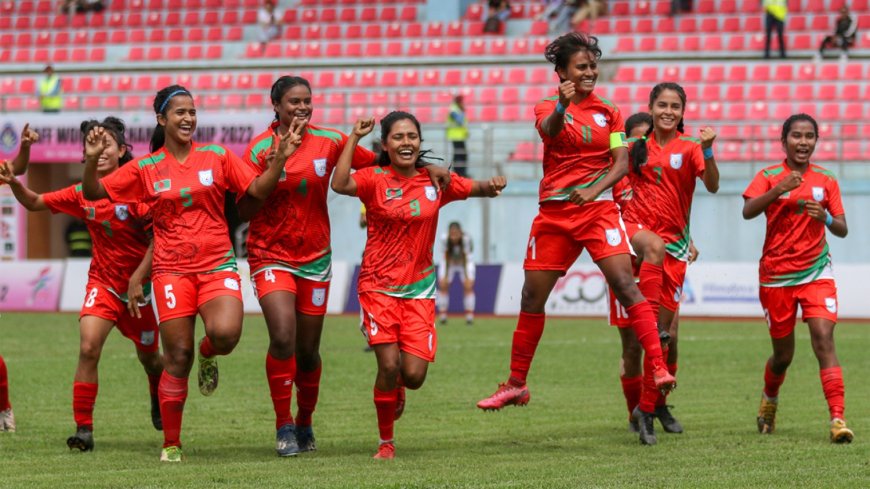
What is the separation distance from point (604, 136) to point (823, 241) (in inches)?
71.7

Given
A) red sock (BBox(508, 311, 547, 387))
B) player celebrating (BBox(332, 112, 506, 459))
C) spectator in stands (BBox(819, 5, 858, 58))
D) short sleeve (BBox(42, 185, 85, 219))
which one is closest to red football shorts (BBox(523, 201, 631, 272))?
red sock (BBox(508, 311, 547, 387))

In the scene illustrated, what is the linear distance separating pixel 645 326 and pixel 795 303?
1.32 m

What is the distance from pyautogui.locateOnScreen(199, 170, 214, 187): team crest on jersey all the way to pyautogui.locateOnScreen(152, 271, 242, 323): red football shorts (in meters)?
0.56

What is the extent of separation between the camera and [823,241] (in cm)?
1048

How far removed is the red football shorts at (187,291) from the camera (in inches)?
356

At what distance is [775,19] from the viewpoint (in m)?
31.3

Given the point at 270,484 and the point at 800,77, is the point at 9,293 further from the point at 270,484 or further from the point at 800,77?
the point at 270,484

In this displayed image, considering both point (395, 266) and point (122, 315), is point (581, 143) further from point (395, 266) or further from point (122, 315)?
point (122, 315)

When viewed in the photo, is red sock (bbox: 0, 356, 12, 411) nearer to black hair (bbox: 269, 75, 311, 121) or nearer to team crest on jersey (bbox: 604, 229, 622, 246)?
black hair (bbox: 269, 75, 311, 121)

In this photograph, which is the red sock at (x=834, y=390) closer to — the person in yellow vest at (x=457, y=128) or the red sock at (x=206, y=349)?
the red sock at (x=206, y=349)

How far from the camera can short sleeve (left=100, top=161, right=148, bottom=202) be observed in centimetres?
920

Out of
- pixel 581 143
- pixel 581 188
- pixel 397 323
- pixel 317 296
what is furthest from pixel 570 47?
pixel 317 296

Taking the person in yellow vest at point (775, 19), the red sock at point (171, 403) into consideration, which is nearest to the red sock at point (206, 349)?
the red sock at point (171, 403)

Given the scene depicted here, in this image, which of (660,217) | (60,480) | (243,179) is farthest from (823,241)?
(60,480)
